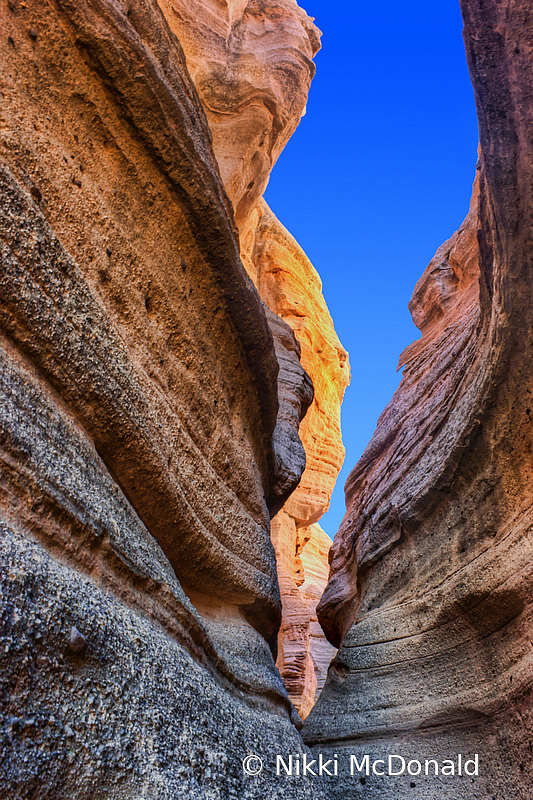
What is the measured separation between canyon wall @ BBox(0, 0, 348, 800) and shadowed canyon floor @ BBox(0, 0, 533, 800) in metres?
0.01

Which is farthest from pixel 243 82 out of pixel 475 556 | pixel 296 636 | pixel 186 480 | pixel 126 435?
pixel 296 636

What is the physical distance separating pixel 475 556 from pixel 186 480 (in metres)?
2.73

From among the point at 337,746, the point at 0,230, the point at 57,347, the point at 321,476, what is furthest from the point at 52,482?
the point at 321,476

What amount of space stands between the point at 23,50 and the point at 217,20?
6727 millimetres

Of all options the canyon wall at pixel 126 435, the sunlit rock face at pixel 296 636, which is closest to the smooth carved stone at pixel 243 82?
the canyon wall at pixel 126 435

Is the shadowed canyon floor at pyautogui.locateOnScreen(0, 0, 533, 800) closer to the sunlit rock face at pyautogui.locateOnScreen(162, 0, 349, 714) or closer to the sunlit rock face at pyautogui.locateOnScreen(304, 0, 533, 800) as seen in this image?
the sunlit rock face at pyautogui.locateOnScreen(304, 0, 533, 800)

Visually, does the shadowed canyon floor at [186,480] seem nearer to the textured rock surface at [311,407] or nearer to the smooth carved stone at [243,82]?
the smooth carved stone at [243,82]

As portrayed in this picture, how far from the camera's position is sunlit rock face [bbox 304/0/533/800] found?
434cm

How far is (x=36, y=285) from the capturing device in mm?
2818

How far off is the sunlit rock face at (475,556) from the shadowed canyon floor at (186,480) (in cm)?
2

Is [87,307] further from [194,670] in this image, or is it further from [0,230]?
[194,670]

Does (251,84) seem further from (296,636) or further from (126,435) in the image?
(296,636)

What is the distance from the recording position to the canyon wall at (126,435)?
213 cm

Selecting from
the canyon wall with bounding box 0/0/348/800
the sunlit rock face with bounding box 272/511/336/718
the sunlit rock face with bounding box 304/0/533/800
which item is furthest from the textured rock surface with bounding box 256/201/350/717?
the canyon wall with bounding box 0/0/348/800
